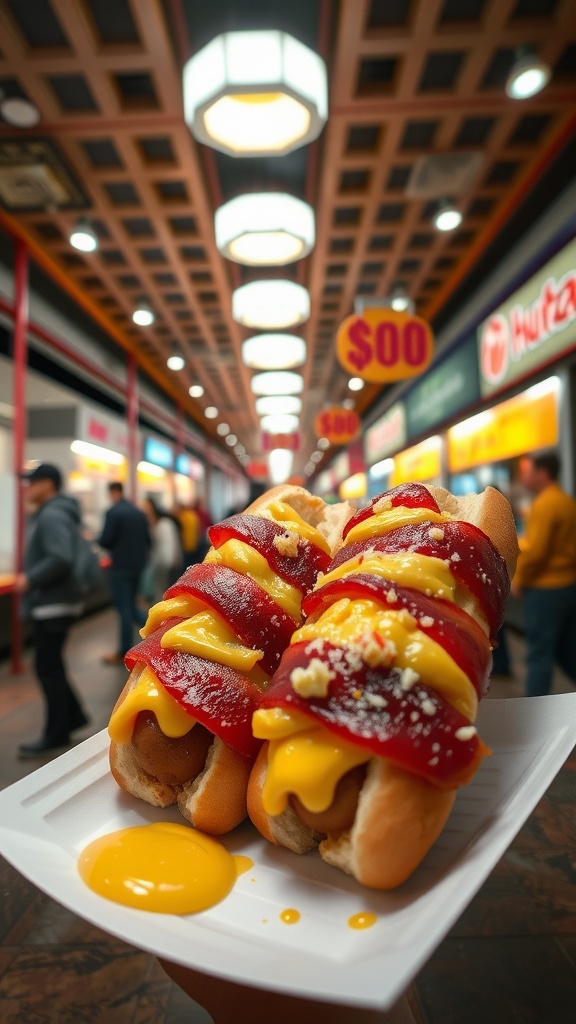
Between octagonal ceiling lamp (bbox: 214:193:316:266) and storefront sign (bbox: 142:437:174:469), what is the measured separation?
8884mm

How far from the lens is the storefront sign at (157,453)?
1293 centimetres

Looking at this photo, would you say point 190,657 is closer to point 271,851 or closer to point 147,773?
point 147,773

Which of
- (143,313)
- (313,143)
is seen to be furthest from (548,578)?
(143,313)

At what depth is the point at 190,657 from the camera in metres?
1.13

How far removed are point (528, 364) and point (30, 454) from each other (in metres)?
6.63

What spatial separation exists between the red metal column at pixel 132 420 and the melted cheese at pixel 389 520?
1060 centimetres

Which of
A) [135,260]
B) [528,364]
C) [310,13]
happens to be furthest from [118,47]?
[528,364]

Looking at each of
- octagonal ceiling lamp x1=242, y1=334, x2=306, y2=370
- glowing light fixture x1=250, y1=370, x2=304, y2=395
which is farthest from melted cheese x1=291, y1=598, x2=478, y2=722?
glowing light fixture x1=250, y1=370, x2=304, y2=395

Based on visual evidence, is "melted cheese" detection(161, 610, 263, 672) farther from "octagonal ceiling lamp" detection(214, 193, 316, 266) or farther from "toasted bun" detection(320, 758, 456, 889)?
"octagonal ceiling lamp" detection(214, 193, 316, 266)

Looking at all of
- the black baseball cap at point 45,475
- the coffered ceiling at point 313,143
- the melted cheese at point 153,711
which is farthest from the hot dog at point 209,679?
the coffered ceiling at point 313,143

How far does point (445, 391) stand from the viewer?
8.80 metres

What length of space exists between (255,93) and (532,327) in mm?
4069

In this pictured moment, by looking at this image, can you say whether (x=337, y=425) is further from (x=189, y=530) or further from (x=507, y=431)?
(x=507, y=431)

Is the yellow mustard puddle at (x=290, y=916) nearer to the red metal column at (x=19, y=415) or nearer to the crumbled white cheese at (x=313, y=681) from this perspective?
the crumbled white cheese at (x=313, y=681)
